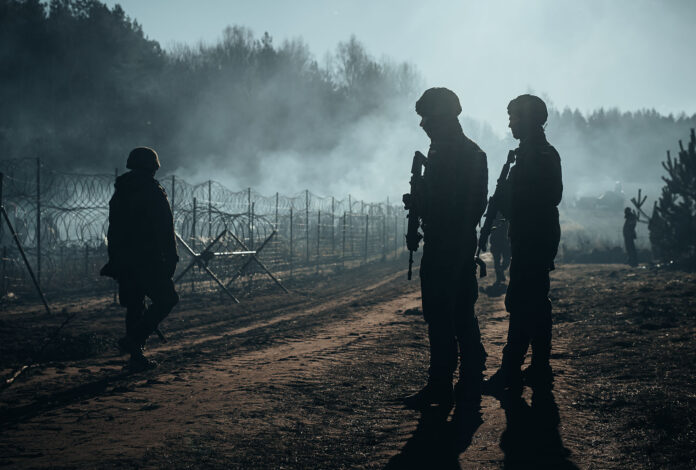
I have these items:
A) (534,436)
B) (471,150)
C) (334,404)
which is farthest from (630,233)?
(534,436)

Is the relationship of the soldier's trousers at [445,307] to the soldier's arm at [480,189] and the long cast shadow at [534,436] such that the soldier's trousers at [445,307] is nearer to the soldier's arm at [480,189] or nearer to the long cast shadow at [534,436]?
the soldier's arm at [480,189]

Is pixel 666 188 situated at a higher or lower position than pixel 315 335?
higher

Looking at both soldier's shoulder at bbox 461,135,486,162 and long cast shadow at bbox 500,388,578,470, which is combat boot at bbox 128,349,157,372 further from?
soldier's shoulder at bbox 461,135,486,162

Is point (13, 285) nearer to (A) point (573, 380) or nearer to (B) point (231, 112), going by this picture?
(A) point (573, 380)

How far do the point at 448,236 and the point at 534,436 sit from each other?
1.51m

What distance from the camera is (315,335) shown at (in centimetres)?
838

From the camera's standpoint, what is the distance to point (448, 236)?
432 centimetres

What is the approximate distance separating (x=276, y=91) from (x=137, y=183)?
44067 mm

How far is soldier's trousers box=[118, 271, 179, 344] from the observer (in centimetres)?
604

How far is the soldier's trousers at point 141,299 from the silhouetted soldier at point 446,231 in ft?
9.79

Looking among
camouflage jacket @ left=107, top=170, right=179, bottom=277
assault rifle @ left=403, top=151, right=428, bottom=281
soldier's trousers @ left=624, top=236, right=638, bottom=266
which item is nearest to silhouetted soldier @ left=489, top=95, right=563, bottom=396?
assault rifle @ left=403, top=151, right=428, bottom=281

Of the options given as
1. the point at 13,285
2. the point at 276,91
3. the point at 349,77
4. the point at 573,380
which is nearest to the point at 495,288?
the point at 573,380

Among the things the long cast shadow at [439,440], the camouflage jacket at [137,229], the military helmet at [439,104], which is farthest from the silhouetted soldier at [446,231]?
the camouflage jacket at [137,229]

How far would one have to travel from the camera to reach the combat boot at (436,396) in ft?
13.8
